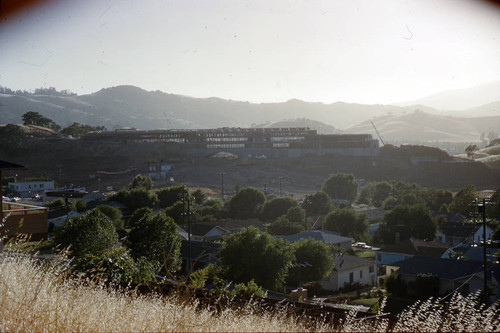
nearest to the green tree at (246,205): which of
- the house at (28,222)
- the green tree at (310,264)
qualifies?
the green tree at (310,264)

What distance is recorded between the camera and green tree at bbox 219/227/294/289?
948cm

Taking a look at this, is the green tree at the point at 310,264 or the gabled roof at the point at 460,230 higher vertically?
the green tree at the point at 310,264

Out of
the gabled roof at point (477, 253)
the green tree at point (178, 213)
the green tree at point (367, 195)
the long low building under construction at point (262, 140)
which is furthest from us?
the long low building under construction at point (262, 140)

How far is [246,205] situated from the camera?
2066cm

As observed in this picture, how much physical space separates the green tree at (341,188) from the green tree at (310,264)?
16290 millimetres

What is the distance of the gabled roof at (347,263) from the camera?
11.3m

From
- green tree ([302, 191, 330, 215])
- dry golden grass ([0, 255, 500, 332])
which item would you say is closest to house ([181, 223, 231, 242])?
green tree ([302, 191, 330, 215])

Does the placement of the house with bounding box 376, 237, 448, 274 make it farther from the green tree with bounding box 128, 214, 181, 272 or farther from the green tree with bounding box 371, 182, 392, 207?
the green tree with bounding box 371, 182, 392, 207

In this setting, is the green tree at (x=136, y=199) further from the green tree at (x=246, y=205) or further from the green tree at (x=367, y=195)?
the green tree at (x=367, y=195)

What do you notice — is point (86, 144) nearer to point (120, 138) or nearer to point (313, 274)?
point (120, 138)

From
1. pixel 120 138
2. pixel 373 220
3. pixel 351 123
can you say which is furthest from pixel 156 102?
pixel 373 220

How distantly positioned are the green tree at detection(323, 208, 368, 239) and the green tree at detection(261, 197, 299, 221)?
9.44 feet

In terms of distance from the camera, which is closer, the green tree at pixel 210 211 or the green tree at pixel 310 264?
the green tree at pixel 310 264

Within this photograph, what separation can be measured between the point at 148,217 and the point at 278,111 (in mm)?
162682
